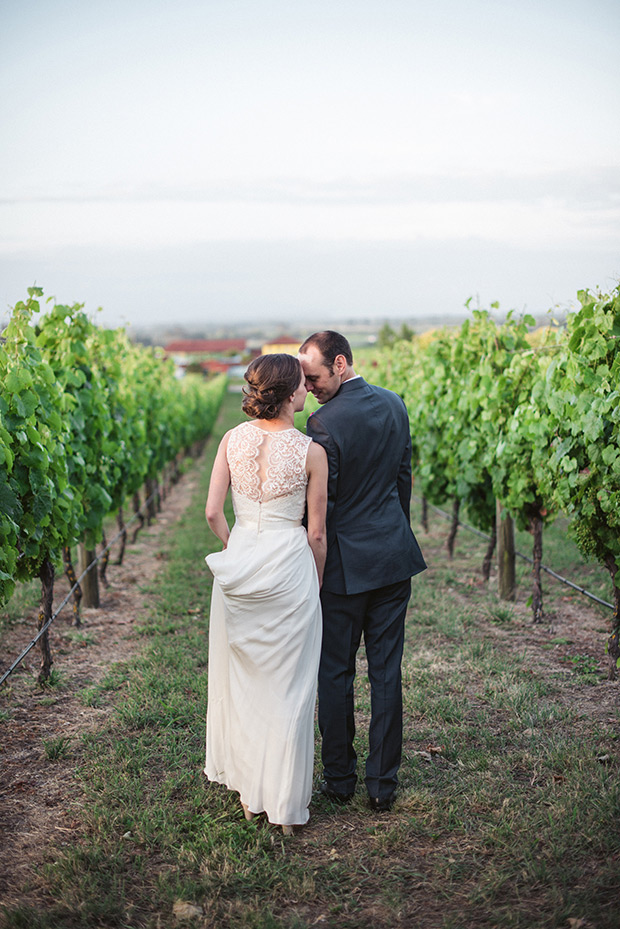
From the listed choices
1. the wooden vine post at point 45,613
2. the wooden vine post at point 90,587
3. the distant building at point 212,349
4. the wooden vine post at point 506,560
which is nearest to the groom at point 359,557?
the wooden vine post at point 45,613

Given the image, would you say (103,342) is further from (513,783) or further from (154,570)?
(513,783)

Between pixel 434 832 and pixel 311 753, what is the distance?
0.56 m

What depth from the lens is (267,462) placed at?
3.03 metres

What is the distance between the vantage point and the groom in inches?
125

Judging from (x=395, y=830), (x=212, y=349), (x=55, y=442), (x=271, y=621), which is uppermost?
(x=55, y=442)

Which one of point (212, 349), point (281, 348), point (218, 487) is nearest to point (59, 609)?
point (218, 487)

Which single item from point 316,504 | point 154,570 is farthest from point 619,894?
point 154,570

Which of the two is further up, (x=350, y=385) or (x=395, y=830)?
(x=350, y=385)

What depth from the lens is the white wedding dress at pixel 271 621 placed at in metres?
3.01

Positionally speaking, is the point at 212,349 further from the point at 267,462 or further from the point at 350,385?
the point at 267,462

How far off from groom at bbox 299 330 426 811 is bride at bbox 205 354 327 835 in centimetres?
13

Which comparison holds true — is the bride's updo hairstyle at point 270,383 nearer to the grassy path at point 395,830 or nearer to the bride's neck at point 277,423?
the bride's neck at point 277,423

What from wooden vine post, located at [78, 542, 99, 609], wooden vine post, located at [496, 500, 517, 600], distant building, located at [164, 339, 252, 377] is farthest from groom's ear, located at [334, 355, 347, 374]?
distant building, located at [164, 339, 252, 377]

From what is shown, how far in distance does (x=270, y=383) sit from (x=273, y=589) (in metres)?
0.77
